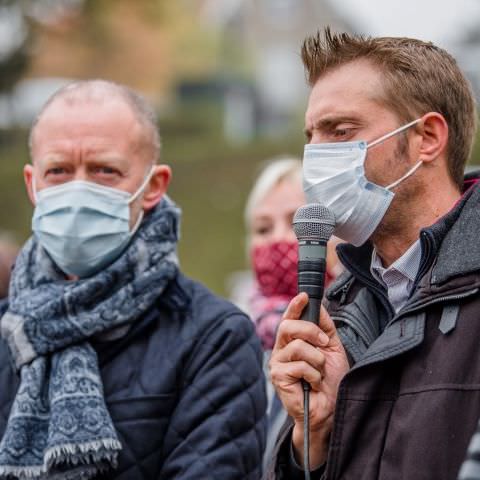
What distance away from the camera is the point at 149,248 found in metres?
3.89

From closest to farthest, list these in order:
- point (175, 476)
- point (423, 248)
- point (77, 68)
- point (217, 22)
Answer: point (423, 248), point (175, 476), point (77, 68), point (217, 22)

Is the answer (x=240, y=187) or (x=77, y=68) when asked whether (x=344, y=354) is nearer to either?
(x=240, y=187)

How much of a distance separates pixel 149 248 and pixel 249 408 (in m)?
0.71

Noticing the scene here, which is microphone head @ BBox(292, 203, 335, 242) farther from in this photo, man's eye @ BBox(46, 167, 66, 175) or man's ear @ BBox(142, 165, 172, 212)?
man's eye @ BBox(46, 167, 66, 175)

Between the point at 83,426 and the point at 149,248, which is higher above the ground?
the point at 149,248

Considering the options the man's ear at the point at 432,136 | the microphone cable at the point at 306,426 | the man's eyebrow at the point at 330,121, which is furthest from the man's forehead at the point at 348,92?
the microphone cable at the point at 306,426

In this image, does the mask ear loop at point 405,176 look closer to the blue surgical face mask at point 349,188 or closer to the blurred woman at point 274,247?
the blue surgical face mask at point 349,188

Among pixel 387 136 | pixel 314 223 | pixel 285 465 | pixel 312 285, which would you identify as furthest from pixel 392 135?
pixel 285 465

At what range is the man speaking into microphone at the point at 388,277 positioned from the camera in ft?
8.86

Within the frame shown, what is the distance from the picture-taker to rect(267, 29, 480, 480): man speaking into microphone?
2701 millimetres

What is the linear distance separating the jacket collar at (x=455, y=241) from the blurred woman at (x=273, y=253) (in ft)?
5.28

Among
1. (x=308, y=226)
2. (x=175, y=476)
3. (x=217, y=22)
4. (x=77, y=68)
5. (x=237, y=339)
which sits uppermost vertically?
(x=217, y=22)

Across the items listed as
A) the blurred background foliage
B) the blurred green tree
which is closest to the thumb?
the blurred background foliage

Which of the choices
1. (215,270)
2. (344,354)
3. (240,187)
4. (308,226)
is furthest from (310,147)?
(240,187)
